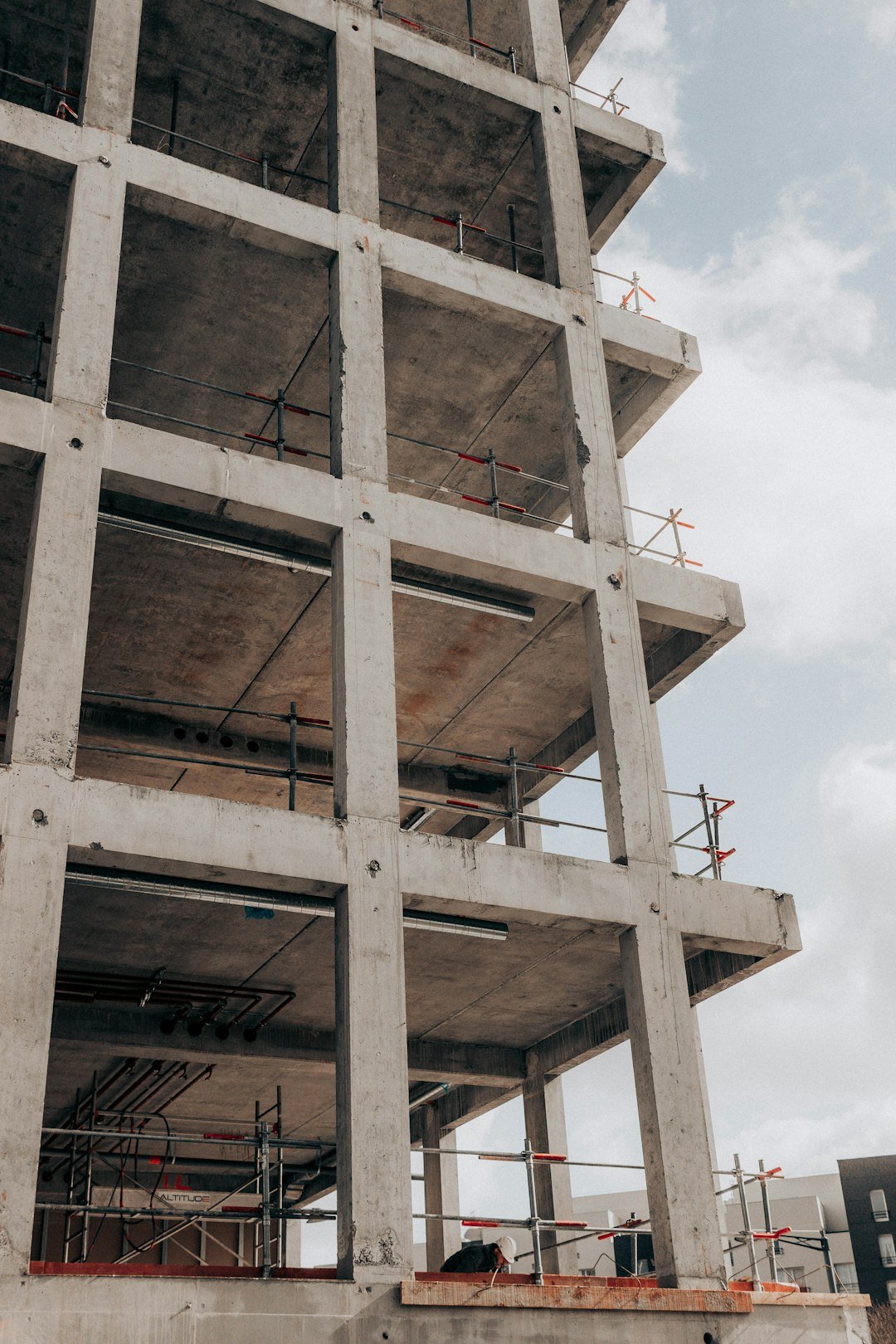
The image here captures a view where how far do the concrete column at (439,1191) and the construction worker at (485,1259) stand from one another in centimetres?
892

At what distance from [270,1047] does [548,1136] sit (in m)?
4.12

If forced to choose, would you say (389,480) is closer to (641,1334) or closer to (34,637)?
(34,637)

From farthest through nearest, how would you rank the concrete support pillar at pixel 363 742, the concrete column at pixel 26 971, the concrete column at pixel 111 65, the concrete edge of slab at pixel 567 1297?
the concrete column at pixel 111 65 < the concrete support pillar at pixel 363 742 < the concrete edge of slab at pixel 567 1297 < the concrete column at pixel 26 971

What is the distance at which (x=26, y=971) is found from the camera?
9.91 meters

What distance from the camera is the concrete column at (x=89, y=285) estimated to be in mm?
12633

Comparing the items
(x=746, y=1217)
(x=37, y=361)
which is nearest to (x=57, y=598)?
(x=37, y=361)

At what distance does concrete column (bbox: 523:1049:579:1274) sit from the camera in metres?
18.1

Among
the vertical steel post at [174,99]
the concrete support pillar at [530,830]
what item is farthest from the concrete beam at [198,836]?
the vertical steel post at [174,99]

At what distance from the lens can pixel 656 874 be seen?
1344 cm

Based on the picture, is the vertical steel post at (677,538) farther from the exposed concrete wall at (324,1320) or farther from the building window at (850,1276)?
the building window at (850,1276)

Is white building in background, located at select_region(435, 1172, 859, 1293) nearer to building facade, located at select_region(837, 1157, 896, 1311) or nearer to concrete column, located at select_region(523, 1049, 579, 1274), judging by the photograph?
building facade, located at select_region(837, 1157, 896, 1311)

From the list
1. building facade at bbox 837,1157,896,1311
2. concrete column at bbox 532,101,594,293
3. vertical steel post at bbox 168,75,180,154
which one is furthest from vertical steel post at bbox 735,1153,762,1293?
building facade at bbox 837,1157,896,1311

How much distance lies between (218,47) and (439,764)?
9964mm

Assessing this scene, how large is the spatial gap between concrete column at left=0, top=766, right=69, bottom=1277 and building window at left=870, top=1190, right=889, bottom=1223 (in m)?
51.2
